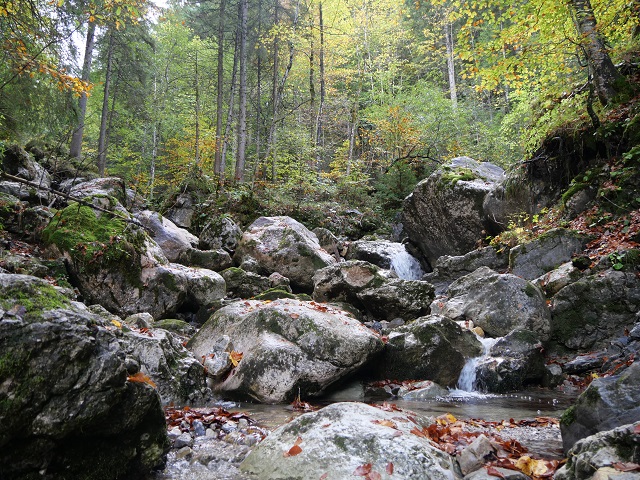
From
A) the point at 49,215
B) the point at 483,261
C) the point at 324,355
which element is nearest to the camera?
the point at 324,355

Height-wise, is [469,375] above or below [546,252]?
A: below

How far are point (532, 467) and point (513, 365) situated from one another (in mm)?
4162

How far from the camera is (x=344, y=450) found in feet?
10.2

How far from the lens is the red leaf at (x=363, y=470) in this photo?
115 inches

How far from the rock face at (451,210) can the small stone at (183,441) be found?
11639mm

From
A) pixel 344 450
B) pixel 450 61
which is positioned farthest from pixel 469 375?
pixel 450 61

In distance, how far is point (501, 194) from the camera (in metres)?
12.7

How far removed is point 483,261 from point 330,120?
20275mm

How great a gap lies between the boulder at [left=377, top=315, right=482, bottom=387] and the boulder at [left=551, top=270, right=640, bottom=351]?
199 centimetres

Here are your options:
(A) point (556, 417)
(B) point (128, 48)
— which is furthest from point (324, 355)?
(B) point (128, 48)

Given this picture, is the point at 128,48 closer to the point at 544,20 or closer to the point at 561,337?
the point at 544,20

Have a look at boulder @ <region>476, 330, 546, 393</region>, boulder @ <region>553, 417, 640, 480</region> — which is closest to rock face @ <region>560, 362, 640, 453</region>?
boulder @ <region>553, 417, 640, 480</region>

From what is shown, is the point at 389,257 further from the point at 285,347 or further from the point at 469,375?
the point at 285,347

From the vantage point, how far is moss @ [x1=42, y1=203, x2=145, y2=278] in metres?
8.91
